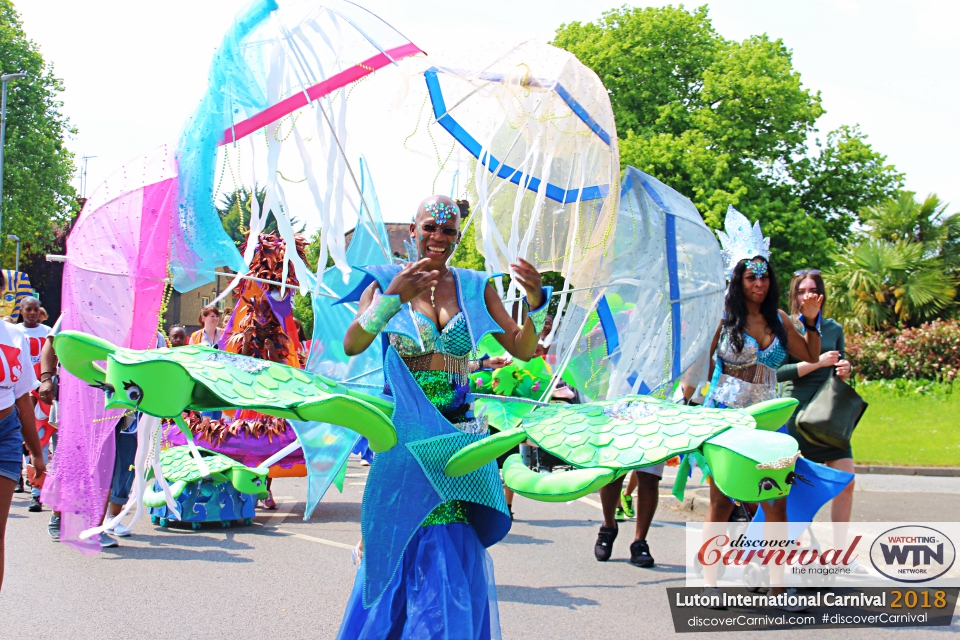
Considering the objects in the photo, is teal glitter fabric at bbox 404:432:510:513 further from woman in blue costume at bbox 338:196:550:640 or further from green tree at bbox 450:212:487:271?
green tree at bbox 450:212:487:271

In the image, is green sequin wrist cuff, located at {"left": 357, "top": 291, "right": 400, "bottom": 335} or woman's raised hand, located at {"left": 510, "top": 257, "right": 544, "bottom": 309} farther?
woman's raised hand, located at {"left": 510, "top": 257, "right": 544, "bottom": 309}

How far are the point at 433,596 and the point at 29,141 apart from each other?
106ft

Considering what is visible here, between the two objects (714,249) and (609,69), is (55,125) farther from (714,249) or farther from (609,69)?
(714,249)

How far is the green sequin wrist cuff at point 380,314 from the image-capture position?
3357 millimetres

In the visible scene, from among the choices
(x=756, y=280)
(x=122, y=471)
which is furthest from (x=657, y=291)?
(x=122, y=471)

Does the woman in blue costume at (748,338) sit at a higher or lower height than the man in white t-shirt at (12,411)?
higher

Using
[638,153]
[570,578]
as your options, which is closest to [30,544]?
[570,578]

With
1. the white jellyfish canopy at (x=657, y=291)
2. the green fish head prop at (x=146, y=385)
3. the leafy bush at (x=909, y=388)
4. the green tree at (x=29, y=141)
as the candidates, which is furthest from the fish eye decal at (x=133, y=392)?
the green tree at (x=29, y=141)

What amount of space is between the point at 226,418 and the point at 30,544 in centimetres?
185

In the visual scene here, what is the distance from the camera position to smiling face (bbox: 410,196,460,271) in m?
3.57

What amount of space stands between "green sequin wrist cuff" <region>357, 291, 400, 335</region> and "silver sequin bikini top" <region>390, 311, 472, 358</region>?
22 centimetres

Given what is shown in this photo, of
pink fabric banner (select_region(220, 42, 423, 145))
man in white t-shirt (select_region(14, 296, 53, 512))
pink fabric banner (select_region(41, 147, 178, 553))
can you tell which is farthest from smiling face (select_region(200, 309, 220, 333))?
pink fabric banner (select_region(220, 42, 423, 145))

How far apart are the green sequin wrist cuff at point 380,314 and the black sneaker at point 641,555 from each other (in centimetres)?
371

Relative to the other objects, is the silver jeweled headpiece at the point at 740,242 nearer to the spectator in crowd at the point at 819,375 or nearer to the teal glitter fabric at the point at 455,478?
the spectator in crowd at the point at 819,375
